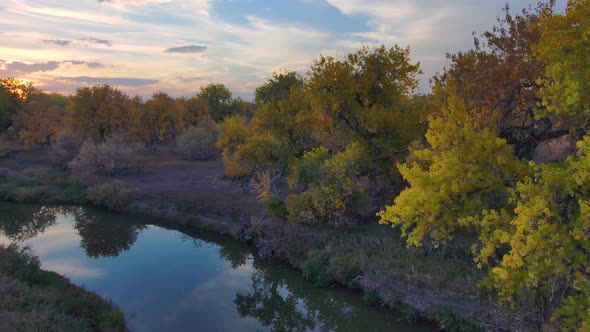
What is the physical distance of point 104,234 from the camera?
31.4 m

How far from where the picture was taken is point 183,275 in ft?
77.9

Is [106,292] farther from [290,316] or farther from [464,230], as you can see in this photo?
[464,230]

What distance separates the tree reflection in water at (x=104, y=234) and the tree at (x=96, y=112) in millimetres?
22975

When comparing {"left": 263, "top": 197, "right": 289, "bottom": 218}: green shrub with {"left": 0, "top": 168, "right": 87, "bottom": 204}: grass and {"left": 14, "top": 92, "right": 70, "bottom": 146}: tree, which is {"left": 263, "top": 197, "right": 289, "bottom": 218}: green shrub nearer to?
{"left": 0, "top": 168, "right": 87, "bottom": 204}: grass

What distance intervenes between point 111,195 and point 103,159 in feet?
31.5

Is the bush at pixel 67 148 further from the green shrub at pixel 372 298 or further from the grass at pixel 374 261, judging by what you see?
the green shrub at pixel 372 298

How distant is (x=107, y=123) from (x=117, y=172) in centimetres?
1273

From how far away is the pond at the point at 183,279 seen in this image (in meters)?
18.6

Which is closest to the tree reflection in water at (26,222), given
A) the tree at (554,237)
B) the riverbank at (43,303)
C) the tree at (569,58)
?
the riverbank at (43,303)

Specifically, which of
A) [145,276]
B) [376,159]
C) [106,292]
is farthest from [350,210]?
[106,292]

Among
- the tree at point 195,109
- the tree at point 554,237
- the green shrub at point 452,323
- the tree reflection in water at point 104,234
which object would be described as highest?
the tree at point 195,109

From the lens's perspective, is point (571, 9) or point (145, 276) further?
point (145, 276)

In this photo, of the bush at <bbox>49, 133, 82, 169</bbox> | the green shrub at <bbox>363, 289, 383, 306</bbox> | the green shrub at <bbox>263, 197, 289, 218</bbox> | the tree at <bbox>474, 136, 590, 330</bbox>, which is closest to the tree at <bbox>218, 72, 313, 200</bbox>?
the green shrub at <bbox>263, 197, 289, 218</bbox>

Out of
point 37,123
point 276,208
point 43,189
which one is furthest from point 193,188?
point 37,123
